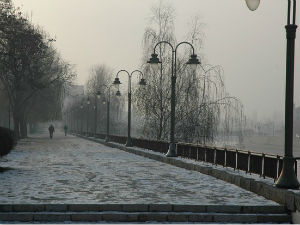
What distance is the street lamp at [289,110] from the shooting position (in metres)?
12.1

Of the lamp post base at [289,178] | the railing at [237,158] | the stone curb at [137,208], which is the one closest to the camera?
the stone curb at [137,208]

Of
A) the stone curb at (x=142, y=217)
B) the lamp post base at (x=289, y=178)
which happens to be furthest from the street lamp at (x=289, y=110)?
the stone curb at (x=142, y=217)

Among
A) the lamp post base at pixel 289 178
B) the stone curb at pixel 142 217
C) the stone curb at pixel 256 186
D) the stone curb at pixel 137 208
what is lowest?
the stone curb at pixel 142 217

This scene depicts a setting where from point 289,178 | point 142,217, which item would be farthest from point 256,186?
point 142,217

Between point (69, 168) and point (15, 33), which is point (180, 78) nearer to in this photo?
point (15, 33)

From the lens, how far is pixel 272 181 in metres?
13.8

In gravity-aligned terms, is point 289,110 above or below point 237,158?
above

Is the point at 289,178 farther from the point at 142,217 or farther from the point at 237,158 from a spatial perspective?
the point at 237,158

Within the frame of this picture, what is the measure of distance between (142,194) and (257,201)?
267 cm

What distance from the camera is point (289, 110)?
40.9 ft

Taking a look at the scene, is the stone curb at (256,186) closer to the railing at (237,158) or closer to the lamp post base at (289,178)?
the lamp post base at (289,178)

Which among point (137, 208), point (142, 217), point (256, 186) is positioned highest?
point (256, 186)

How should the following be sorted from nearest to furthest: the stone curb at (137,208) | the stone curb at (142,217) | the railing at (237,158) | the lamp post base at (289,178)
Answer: the stone curb at (142,217) < the stone curb at (137,208) < the lamp post base at (289,178) < the railing at (237,158)

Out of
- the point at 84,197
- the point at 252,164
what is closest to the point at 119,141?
the point at 252,164
